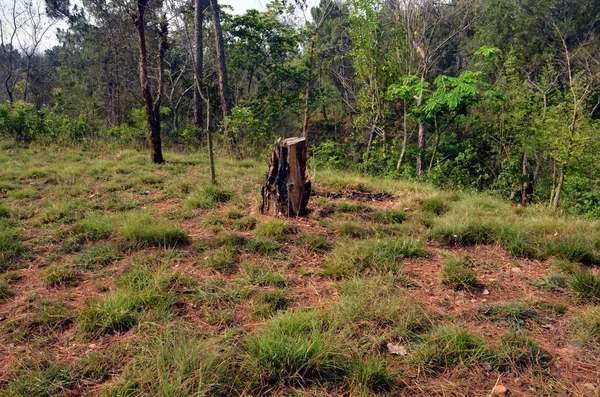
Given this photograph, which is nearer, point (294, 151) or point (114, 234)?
point (114, 234)

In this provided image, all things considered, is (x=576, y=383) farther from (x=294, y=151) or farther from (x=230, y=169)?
(x=230, y=169)

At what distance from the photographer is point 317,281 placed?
2959mm

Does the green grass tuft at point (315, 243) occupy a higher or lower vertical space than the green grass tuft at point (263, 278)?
higher

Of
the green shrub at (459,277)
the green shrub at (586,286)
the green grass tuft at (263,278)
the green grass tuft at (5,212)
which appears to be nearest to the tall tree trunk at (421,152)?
the green shrub at (459,277)

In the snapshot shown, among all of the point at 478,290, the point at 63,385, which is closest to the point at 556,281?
the point at 478,290

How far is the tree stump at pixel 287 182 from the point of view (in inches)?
168

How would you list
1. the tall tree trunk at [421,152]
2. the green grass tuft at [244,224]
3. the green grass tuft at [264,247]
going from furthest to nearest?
1. the tall tree trunk at [421,152]
2. the green grass tuft at [244,224]
3. the green grass tuft at [264,247]

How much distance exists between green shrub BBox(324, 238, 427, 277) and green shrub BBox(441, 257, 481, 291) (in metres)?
0.34

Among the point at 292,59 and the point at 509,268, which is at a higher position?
the point at 292,59

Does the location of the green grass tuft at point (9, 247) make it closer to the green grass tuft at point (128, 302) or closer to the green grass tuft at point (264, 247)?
the green grass tuft at point (128, 302)

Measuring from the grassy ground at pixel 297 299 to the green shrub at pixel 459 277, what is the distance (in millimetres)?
10

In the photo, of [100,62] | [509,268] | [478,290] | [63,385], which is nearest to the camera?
[63,385]

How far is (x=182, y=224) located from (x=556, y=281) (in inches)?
135

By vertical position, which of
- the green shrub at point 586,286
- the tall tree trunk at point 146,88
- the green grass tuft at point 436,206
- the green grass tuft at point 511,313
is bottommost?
the green grass tuft at point 511,313
